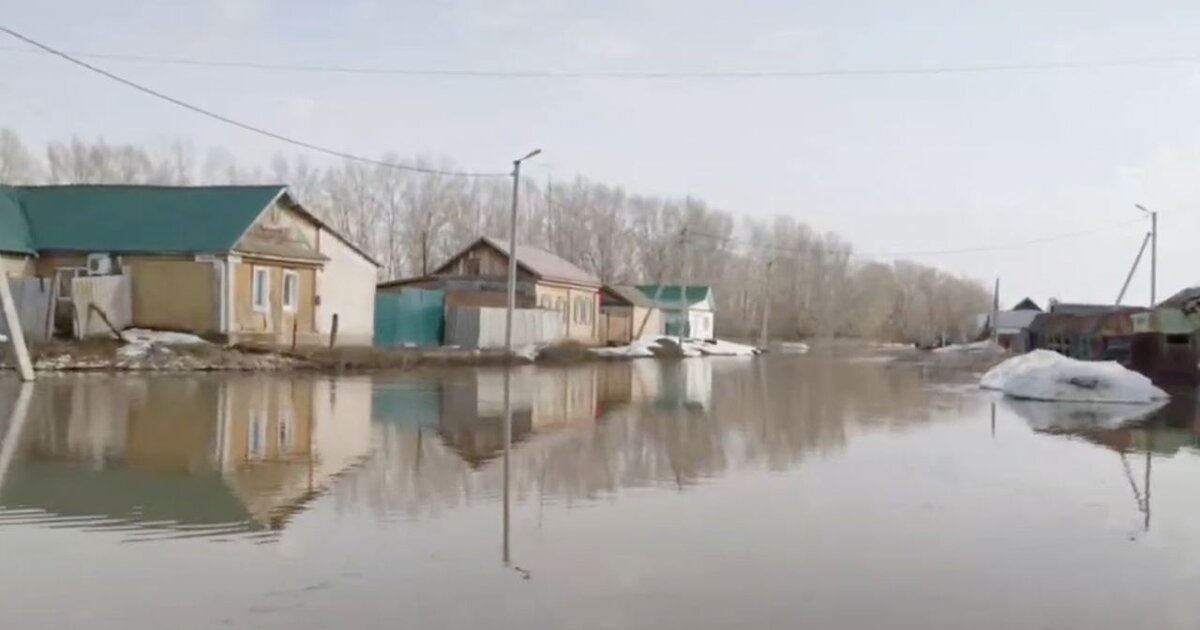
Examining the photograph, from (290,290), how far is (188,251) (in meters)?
3.75

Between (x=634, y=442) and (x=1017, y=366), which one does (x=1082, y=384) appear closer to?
(x=1017, y=366)

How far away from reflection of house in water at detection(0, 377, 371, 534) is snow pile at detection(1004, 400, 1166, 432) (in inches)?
455

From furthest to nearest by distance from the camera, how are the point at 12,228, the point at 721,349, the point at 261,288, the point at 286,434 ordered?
the point at 721,349 → the point at 261,288 → the point at 12,228 → the point at 286,434

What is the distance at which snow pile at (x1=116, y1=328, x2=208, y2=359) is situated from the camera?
27.5m

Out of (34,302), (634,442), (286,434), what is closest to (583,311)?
(34,302)

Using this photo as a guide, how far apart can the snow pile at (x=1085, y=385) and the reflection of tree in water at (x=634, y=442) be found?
7.74 feet

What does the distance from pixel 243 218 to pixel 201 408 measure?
16.4m

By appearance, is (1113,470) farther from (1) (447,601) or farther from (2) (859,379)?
(2) (859,379)

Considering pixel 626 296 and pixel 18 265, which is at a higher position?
pixel 626 296

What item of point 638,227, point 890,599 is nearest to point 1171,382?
point 890,599

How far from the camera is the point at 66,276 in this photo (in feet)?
106

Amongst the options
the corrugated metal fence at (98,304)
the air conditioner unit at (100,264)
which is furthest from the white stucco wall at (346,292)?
the corrugated metal fence at (98,304)

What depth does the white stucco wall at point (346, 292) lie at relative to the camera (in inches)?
1470

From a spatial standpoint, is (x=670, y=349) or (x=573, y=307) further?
(x=573, y=307)
